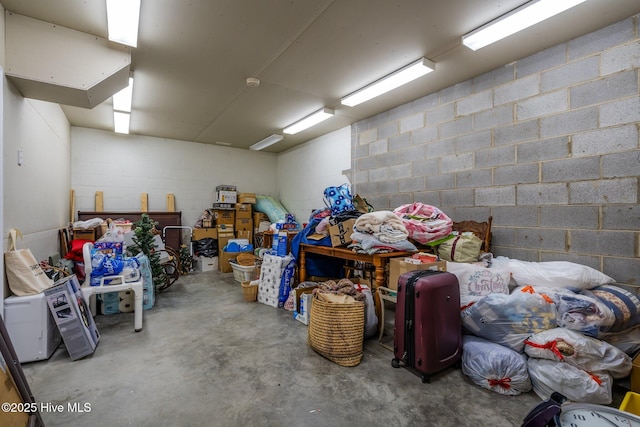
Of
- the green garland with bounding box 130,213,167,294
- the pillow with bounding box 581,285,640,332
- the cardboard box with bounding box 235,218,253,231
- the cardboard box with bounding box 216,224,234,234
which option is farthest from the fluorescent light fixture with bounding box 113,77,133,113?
the pillow with bounding box 581,285,640,332

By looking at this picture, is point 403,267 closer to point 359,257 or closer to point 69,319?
point 359,257

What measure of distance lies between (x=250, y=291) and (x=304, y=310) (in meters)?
1.10

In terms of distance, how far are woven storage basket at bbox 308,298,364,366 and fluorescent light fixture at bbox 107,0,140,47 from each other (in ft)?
9.07

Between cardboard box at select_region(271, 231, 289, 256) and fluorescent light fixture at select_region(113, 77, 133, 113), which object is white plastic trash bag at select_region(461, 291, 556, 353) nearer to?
cardboard box at select_region(271, 231, 289, 256)

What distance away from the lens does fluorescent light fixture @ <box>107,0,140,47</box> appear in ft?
7.33

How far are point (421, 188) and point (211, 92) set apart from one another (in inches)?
125

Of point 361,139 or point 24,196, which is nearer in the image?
point 24,196

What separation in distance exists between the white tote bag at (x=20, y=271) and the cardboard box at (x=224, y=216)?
13.0 ft

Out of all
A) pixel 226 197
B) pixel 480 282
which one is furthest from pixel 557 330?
pixel 226 197

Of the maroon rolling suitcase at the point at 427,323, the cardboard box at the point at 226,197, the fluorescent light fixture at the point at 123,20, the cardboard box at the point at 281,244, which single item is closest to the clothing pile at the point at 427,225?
the maroon rolling suitcase at the point at 427,323

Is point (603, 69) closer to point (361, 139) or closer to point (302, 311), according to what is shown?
point (361, 139)

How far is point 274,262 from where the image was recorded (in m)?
3.74

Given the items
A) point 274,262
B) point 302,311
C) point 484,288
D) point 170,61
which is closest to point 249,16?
point 170,61

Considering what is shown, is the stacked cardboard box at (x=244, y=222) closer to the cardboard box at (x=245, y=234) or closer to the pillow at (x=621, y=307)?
the cardboard box at (x=245, y=234)
